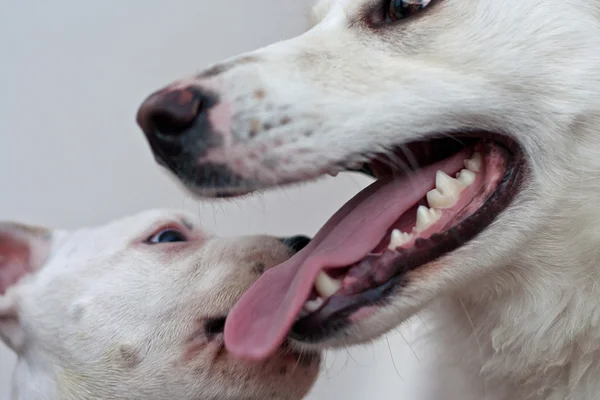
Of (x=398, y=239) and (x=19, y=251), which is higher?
(x=398, y=239)

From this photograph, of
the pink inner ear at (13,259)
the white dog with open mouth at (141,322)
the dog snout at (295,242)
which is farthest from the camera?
the pink inner ear at (13,259)

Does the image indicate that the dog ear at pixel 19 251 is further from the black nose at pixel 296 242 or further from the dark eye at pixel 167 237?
the black nose at pixel 296 242

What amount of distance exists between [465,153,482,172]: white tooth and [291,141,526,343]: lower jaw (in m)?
0.03

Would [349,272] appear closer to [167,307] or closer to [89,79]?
[167,307]

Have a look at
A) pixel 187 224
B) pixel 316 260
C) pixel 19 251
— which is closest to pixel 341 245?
pixel 316 260

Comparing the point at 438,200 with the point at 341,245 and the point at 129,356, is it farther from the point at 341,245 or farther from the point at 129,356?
the point at 129,356

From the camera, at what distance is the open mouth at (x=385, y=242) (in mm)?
698

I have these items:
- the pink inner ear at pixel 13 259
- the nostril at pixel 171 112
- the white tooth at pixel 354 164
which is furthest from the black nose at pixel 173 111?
the pink inner ear at pixel 13 259

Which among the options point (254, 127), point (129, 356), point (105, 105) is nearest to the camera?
point (254, 127)

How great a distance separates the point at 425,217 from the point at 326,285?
138 millimetres

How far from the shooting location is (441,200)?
72 cm

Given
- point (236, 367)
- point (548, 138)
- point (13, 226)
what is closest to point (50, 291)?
point (13, 226)

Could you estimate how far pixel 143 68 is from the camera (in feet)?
4.87

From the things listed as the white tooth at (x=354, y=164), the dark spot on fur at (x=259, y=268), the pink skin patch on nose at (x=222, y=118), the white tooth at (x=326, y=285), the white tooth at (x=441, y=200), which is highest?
the pink skin patch on nose at (x=222, y=118)
